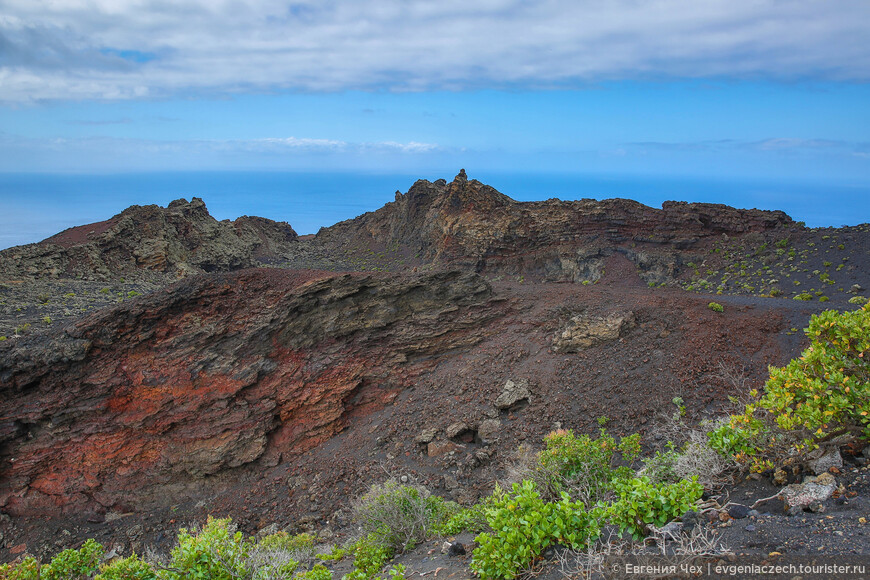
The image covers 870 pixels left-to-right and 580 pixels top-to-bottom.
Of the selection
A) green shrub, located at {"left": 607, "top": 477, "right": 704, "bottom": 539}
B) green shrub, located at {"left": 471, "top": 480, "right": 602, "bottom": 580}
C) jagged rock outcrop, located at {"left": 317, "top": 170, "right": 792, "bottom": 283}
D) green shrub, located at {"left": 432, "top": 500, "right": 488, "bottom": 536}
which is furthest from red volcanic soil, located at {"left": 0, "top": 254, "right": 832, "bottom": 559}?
jagged rock outcrop, located at {"left": 317, "top": 170, "right": 792, "bottom": 283}

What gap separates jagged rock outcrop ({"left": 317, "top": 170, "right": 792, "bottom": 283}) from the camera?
37094 mm

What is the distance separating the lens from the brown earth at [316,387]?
54.5 feet

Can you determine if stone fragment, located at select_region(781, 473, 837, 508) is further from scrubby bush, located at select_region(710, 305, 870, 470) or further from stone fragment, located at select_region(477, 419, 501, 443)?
stone fragment, located at select_region(477, 419, 501, 443)

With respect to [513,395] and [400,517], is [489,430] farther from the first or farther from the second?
[400,517]

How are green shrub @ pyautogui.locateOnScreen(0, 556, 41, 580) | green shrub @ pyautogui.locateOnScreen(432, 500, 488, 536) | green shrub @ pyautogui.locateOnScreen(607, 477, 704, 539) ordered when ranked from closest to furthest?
green shrub @ pyautogui.locateOnScreen(607, 477, 704, 539), green shrub @ pyautogui.locateOnScreen(0, 556, 41, 580), green shrub @ pyautogui.locateOnScreen(432, 500, 488, 536)

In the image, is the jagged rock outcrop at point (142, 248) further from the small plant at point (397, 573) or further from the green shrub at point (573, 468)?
the green shrub at point (573, 468)

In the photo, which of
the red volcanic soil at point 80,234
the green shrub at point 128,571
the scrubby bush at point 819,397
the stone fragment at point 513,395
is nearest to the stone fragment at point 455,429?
the stone fragment at point 513,395

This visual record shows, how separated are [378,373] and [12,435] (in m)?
12.6

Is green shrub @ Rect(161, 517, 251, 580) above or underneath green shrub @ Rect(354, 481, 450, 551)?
above

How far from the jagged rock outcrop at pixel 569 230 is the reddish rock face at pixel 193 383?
790 inches

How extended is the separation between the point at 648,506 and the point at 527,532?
62.6 inches

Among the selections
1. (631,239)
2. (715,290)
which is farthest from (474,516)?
(631,239)

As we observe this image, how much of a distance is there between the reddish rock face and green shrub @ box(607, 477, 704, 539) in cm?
1402

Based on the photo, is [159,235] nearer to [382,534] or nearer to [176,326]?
[176,326]
